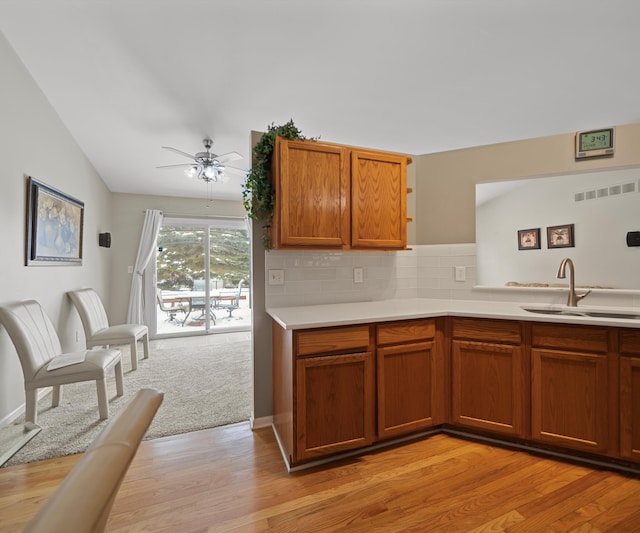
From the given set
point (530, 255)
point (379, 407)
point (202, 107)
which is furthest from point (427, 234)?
point (202, 107)

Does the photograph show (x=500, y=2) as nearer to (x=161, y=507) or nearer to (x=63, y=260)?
(x=161, y=507)

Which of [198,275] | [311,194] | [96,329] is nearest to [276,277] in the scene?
[311,194]

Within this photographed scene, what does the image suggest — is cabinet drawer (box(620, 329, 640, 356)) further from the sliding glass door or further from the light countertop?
the sliding glass door

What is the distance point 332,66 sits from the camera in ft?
8.34

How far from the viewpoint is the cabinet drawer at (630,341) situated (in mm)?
1721

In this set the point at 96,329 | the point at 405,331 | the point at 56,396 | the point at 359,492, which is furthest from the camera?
the point at 96,329

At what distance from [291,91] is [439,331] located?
8.01 ft

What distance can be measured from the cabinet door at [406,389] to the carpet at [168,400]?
4.00 feet

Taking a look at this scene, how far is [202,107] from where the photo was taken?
9.88ft

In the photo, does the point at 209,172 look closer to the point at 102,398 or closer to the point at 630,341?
the point at 102,398

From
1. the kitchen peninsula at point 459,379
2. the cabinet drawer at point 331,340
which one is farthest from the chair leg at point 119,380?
the cabinet drawer at point 331,340

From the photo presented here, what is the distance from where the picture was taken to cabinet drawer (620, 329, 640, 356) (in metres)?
1.72

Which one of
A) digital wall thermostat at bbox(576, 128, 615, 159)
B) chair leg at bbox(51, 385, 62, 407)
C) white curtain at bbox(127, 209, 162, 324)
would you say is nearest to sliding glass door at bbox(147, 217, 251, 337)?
white curtain at bbox(127, 209, 162, 324)

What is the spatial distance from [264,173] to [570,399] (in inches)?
96.4
